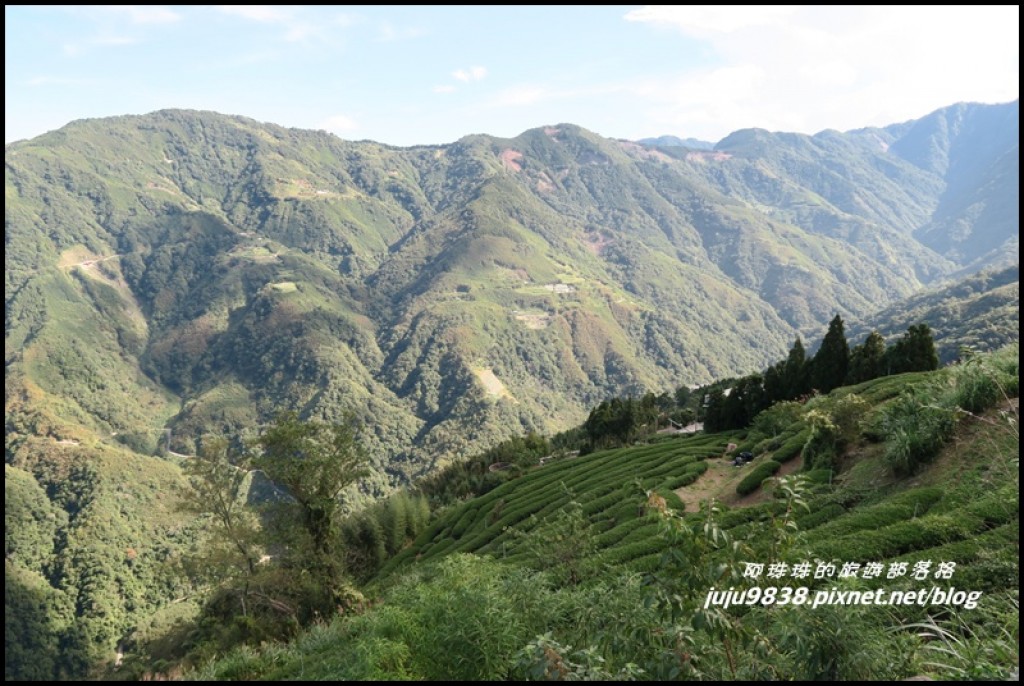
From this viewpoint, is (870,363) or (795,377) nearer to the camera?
(870,363)

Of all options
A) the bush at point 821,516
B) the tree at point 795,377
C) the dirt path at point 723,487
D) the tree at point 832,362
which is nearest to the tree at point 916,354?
the tree at point 832,362

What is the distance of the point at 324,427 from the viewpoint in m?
32.2

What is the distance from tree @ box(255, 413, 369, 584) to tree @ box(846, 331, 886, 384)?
4055cm

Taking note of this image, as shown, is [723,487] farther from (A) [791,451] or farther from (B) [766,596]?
(B) [766,596]

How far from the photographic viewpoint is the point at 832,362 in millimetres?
47188

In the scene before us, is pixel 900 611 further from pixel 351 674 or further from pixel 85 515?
pixel 85 515

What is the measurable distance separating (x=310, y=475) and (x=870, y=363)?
44319mm

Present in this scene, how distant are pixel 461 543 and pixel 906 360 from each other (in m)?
38.5

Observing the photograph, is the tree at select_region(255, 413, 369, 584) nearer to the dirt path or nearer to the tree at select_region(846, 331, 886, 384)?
the dirt path

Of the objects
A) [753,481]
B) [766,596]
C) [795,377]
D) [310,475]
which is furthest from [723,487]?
[766,596]

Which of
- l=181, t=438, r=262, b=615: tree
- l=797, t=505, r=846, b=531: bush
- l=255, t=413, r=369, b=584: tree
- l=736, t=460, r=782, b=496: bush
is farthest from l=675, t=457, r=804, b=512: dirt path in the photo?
l=181, t=438, r=262, b=615: tree

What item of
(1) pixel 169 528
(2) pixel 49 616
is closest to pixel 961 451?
(2) pixel 49 616

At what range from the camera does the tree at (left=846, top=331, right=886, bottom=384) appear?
43.8 metres

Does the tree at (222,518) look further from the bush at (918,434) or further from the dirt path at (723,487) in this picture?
the bush at (918,434)
